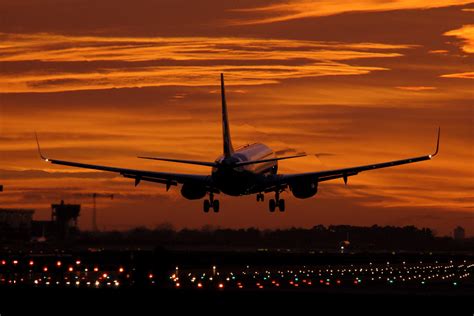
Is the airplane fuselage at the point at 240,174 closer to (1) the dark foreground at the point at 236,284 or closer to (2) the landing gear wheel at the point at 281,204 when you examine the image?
(2) the landing gear wheel at the point at 281,204

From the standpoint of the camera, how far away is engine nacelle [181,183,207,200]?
12734cm

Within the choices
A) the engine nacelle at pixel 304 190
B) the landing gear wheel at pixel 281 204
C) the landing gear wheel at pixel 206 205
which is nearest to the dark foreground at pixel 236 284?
the landing gear wheel at pixel 206 205

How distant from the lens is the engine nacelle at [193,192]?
127 metres

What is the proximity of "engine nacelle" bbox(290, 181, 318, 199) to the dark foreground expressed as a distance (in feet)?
Result: 22.0

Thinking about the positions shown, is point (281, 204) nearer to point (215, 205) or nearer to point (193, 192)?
point (215, 205)

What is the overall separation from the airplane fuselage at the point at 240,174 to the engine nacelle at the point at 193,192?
215 inches

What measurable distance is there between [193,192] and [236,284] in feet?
108

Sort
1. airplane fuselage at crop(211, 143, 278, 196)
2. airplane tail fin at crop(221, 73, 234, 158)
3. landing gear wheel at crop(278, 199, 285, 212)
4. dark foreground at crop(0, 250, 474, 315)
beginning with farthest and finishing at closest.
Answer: landing gear wheel at crop(278, 199, 285, 212) → airplane tail fin at crop(221, 73, 234, 158) → airplane fuselage at crop(211, 143, 278, 196) → dark foreground at crop(0, 250, 474, 315)

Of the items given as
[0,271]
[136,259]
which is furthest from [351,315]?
[0,271]

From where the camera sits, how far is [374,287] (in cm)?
9525

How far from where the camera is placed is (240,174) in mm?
119062

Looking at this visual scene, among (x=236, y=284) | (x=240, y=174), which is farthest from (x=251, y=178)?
(x=236, y=284)

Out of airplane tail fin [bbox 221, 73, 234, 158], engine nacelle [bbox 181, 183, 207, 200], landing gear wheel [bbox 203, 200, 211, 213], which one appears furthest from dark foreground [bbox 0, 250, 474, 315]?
airplane tail fin [bbox 221, 73, 234, 158]

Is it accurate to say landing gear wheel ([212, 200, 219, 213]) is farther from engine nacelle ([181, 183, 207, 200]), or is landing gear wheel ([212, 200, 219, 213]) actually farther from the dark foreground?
the dark foreground
